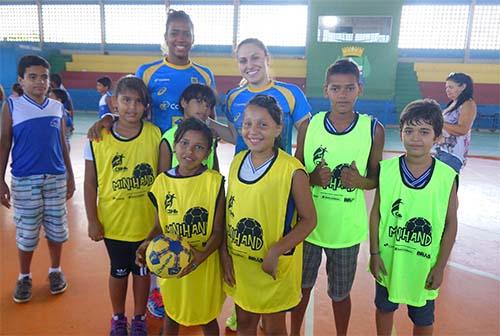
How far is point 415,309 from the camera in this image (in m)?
1.81

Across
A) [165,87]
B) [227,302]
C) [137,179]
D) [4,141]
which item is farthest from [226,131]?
Answer: [4,141]

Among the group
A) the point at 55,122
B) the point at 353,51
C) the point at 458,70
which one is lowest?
the point at 55,122

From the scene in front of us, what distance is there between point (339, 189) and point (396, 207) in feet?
0.91

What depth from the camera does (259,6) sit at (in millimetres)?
15359

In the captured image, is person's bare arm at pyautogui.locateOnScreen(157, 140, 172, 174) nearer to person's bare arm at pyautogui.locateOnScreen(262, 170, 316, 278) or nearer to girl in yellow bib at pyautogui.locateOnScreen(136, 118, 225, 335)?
girl in yellow bib at pyautogui.locateOnScreen(136, 118, 225, 335)

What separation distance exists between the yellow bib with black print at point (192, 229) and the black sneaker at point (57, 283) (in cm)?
127

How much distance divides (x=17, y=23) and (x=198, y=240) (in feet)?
66.2

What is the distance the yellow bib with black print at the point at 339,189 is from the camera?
1864 millimetres

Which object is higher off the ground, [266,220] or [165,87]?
[165,87]

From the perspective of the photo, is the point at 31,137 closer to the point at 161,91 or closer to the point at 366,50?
the point at 161,91

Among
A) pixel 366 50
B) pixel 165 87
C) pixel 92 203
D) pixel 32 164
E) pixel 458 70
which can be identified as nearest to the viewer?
pixel 92 203

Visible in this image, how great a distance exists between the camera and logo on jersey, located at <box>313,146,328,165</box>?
6.22ft

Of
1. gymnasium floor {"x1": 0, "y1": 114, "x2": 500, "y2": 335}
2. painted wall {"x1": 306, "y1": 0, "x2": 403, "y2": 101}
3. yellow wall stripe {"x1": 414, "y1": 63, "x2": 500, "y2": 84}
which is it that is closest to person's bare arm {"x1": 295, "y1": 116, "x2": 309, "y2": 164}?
gymnasium floor {"x1": 0, "y1": 114, "x2": 500, "y2": 335}

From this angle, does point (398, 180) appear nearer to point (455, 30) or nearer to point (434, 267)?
point (434, 267)
